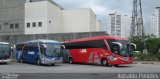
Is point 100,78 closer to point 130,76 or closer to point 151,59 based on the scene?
point 130,76

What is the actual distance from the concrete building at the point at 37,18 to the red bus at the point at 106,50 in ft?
119

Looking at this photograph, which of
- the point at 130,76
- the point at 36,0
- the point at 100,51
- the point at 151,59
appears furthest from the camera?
the point at 36,0

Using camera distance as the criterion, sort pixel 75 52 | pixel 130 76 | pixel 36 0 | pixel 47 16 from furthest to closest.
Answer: pixel 36 0, pixel 47 16, pixel 75 52, pixel 130 76

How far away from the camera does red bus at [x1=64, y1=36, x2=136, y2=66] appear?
31.6m

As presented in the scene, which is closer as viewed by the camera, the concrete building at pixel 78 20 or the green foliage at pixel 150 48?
the green foliage at pixel 150 48

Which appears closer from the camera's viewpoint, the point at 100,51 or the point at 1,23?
the point at 100,51

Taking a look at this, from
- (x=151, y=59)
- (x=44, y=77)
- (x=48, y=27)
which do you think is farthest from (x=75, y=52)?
(x=48, y=27)

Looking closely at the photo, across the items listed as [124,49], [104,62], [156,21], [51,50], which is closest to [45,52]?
[51,50]

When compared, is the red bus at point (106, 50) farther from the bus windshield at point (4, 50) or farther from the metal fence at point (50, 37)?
the metal fence at point (50, 37)

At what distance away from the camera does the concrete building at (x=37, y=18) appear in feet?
234

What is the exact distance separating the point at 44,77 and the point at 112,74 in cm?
152

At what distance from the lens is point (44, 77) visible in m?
7.41

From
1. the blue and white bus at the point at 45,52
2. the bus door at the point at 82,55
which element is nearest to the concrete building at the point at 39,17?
the bus door at the point at 82,55

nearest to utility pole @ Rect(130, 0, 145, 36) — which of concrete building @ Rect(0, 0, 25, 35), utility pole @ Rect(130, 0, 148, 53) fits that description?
utility pole @ Rect(130, 0, 148, 53)
